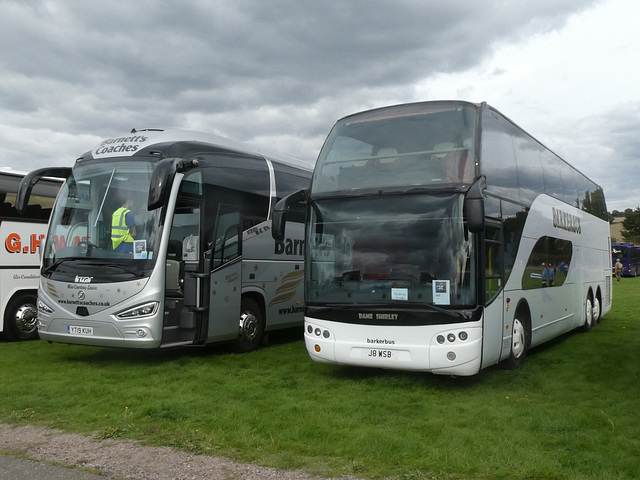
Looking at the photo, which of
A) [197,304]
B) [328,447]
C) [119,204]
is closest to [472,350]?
[328,447]

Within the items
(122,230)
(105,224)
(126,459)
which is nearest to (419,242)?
(126,459)

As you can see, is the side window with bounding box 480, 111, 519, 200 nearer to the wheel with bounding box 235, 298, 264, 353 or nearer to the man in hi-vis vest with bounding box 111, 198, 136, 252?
the wheel with bounding box 235, 298, 264, 353

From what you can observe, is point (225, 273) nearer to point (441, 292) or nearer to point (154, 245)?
point (154, 245)

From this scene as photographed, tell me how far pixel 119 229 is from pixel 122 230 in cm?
5

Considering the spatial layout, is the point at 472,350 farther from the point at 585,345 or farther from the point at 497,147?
the point at 585,345

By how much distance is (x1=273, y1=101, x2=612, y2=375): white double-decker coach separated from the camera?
8.22 metres

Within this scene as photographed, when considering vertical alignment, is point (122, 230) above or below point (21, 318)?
above

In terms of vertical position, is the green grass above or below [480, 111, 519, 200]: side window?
below

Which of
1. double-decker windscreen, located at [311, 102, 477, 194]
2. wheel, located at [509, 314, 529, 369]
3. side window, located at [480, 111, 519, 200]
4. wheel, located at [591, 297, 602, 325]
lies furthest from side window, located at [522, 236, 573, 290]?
wheel, located at [591, 297, 602, 325]

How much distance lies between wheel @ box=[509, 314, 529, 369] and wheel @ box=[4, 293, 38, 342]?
31.5ft

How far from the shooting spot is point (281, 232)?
9.49 metres

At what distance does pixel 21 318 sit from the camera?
13.5 metres

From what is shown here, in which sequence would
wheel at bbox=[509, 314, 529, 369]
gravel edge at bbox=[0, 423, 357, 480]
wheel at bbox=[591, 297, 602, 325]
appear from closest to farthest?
1. gravel edge at bbox=[0, 423, 357, 480]
2. wheel at bbox=[509, 314, 529, 369]
3. wheel at bbox=[591, 297, 602, 325]

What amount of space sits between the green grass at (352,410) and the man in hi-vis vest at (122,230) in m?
1.87
